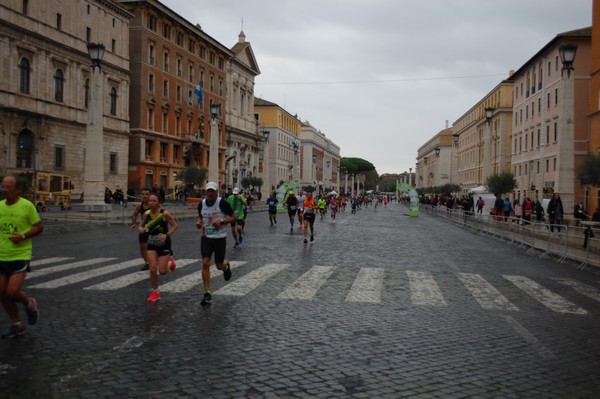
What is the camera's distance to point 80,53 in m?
46.0

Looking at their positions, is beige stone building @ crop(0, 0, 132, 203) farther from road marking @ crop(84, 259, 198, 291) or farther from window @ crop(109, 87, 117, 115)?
road marking @ crop(84, 259, 198, 291)

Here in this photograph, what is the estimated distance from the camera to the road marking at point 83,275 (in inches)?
390

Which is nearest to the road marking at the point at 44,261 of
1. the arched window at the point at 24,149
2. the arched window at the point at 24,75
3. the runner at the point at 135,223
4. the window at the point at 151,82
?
the runner at the point at 135,223

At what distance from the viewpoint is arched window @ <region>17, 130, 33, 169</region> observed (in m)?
40.0

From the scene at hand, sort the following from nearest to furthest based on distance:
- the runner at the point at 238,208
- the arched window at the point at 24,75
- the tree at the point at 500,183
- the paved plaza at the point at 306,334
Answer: the paved plaza at the point at 306,334
the runner at the point at 238,208
the arched window at the point at 24,75
the tree at the point at 500,183

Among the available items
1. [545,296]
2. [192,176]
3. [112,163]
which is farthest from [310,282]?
[192,176]

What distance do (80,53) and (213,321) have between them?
43914 millimetres

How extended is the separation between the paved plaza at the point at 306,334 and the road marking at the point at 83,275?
0.03 meters

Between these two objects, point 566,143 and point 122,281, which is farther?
point 566,143

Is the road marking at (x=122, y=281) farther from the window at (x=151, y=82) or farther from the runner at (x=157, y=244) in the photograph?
the window at (x=151, y=82)

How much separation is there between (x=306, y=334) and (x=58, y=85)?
140ft

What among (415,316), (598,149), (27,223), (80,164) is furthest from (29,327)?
(80,164)

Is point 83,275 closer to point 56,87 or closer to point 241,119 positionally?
point 56,87

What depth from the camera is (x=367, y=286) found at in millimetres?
10344
